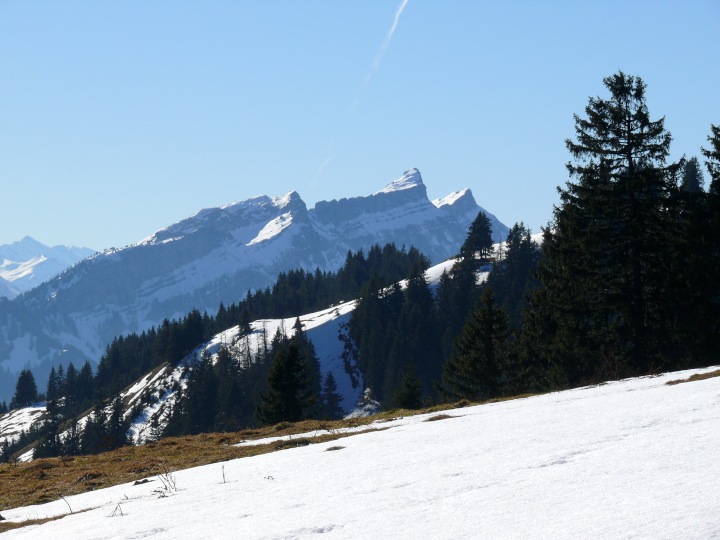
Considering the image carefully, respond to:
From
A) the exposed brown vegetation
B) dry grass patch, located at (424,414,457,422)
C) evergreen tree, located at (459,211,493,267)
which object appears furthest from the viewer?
evergreen tree, located at (459,211,493,267)

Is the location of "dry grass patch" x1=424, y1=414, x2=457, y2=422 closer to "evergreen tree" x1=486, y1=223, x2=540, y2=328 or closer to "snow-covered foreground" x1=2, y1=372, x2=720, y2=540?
"snow-covered foreground" x1=2, y1=372, x2=720, y2=540

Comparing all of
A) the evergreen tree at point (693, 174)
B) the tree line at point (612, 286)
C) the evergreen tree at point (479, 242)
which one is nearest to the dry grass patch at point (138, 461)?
the tree line at point (612, 286)

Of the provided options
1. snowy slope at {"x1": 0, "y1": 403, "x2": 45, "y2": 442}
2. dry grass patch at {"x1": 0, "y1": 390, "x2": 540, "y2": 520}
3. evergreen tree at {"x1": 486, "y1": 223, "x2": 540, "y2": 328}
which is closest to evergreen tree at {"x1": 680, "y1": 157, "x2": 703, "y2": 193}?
evergreen tree at {"x1": 486, "y1": 223, "x2": 540, "y2": 328}

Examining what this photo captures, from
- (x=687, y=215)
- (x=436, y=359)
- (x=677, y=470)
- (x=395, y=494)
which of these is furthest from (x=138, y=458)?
(x=436, y=359)

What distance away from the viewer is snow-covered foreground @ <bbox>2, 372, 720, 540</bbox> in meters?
7.24

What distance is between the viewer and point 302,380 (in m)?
50.0

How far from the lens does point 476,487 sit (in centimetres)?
938

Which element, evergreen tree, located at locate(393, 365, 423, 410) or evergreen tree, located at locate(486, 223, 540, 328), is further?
evergreen tree, located at locate(486, 223, 540, 328)

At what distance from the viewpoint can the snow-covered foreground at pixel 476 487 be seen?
285 inches

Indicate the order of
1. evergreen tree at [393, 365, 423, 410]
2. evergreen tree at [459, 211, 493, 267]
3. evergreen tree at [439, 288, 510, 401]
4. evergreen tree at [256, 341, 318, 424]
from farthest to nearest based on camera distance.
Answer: evergreen tree at [459, 211, 493, 267], evergreen tree at [393, 365, 423, 410], evergreen tree at [439, 288, 510, 401], evergreen tree at [256, 341, 318, 424]

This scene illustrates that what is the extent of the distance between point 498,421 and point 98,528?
31.0 feet

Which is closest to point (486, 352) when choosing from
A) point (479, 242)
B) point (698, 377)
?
point (698, 377)

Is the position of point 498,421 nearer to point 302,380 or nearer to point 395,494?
point 395,494

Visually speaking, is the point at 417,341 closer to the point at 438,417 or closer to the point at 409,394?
the point at 409,394
